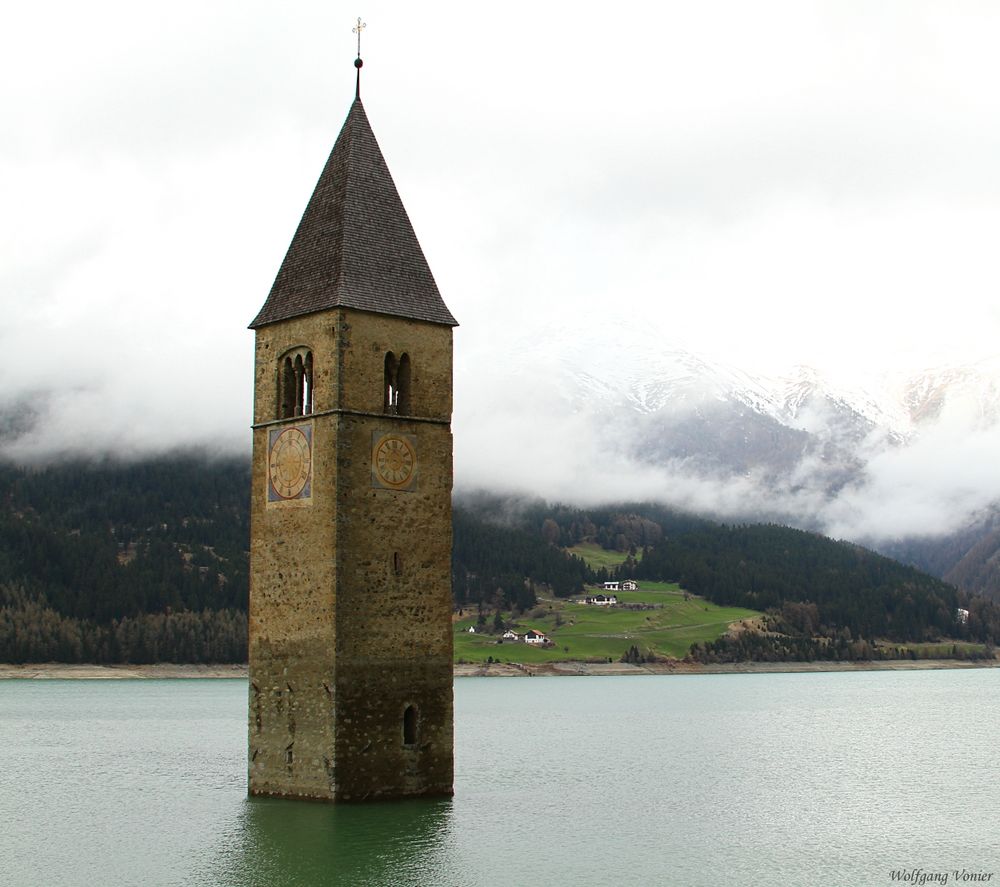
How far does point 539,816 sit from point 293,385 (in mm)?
16810

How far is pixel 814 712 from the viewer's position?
142500 mm

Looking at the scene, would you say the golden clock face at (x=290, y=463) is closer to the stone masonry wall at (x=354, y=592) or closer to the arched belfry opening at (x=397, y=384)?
the stone masonry wall at (x=354, y=592)

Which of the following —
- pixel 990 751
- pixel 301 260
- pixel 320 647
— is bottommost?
pixel 990 751

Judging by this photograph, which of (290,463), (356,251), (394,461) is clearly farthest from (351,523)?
(356,251)

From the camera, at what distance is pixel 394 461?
49062mm

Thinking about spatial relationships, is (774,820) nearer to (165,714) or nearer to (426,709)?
(426,709)

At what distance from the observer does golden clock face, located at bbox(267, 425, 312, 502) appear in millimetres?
48625

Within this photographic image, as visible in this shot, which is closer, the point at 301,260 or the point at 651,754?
the point at 301,260

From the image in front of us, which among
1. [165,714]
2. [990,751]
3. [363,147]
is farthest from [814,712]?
[363,147]

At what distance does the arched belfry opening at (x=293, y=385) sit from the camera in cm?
4981

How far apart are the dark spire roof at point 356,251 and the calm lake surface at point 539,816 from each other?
16.3m

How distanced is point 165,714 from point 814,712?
199 ft

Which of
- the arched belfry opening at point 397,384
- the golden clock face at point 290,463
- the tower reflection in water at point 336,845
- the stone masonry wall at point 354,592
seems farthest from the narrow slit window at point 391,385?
the tower reflection in water at point 336,845

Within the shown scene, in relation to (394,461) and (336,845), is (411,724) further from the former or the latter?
(394,461)
